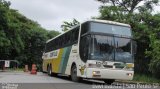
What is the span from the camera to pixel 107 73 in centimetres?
1986

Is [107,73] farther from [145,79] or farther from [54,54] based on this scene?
[54,54]

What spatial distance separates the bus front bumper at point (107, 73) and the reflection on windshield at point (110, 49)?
23.3 inches

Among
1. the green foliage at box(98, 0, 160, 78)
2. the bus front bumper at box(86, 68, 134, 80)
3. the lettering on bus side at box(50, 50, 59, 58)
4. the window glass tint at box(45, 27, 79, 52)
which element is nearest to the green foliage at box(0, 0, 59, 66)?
the green foliage at box(98, 0, 160, 78)

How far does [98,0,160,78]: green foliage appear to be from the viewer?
32112mm

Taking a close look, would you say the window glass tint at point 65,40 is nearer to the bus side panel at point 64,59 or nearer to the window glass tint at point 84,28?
the bus side panel at point 64,59

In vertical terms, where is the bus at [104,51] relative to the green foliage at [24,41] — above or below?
below

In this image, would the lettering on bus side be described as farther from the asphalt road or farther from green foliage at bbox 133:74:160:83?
the asphalt road

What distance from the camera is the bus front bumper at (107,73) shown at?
19.7 m

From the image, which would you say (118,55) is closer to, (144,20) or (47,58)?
(47,58)

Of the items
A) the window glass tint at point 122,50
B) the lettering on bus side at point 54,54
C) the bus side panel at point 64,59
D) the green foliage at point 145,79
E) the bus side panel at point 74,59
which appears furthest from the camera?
the lettering on bus side at point 54,54

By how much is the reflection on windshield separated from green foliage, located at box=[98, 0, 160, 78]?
27.2 ft

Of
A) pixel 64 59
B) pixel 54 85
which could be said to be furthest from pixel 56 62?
pixel 54 85

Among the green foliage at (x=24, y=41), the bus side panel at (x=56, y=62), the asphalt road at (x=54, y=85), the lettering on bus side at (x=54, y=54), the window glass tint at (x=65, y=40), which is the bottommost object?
the asphalt road at (x=54, y=85)

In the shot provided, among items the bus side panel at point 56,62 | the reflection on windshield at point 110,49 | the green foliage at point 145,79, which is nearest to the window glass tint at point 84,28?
the reflection on windshield at point 110,49
